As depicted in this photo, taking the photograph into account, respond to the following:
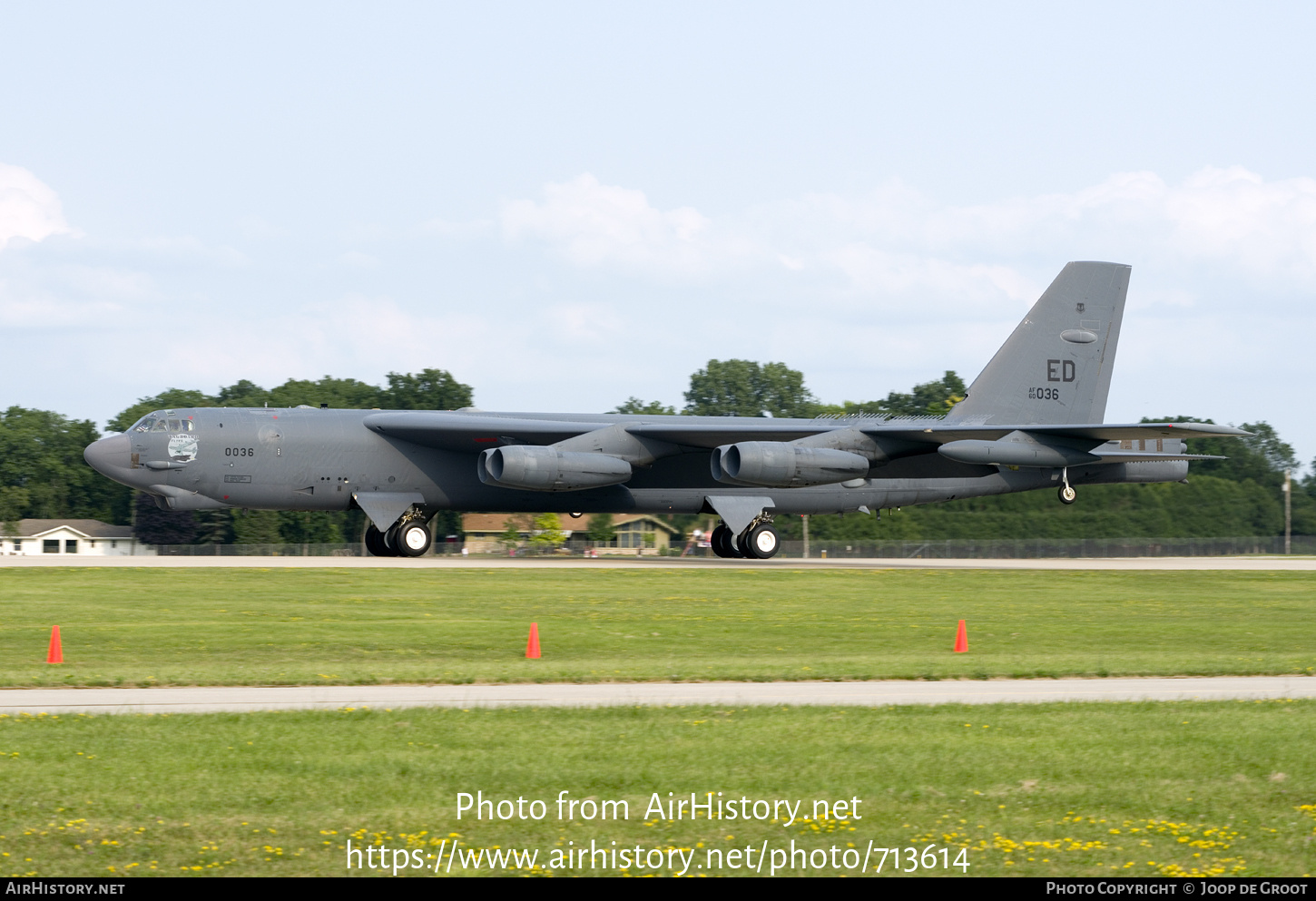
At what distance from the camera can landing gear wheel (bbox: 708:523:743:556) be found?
40.9 metres

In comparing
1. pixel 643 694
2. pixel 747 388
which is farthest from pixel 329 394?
pixel 643 694

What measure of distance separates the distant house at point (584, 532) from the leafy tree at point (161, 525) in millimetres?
13866

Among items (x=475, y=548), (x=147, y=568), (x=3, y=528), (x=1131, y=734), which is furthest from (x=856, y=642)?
(x=3, y=528)

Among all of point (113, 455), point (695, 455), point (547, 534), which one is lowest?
point (547, 534)

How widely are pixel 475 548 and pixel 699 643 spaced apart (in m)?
59.4

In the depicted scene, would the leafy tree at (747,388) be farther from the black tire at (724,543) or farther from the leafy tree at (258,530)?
the black tire at (724,543)

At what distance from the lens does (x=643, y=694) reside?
13992 millimetres

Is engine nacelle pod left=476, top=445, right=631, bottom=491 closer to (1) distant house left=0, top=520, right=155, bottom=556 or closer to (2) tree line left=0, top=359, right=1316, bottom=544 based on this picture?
(2) tree line left=0, top=359, right=1316, bottom=544

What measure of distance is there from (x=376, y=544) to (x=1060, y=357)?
2007cm

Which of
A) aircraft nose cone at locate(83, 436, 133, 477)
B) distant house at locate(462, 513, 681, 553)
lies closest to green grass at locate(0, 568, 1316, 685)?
aircraft nose cone at locate(83, 436, 133, 477)

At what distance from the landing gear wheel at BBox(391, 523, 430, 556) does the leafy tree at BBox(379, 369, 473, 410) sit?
2037 inches

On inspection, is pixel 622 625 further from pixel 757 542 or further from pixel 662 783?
pixel 757 542

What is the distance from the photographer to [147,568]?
30156 millimetres

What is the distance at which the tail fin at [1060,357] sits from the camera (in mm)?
41250
